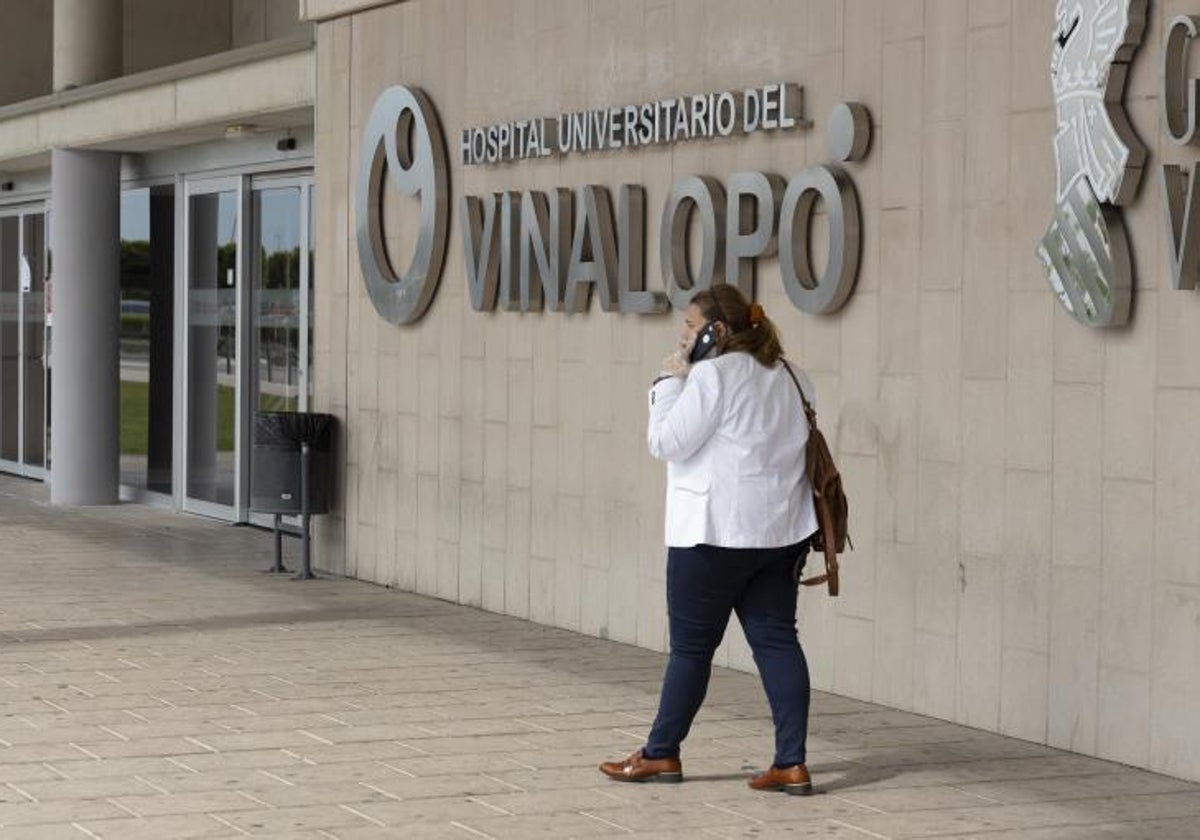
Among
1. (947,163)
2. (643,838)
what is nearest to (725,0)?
(947,163)

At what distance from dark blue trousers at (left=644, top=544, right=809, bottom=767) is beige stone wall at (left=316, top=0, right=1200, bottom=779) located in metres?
1.47

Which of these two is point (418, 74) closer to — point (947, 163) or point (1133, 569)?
point (947, 163)

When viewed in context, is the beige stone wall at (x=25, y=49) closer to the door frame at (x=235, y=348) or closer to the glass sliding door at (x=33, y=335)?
the glass sliding door at (x=33, y=335)

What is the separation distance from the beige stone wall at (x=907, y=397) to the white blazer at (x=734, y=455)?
148 cm

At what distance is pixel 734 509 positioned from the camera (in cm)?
774

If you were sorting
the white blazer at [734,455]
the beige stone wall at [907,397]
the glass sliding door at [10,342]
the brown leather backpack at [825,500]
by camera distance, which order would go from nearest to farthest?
1. the white blazer at [734,455]
2. the brown leather backpack at [825,500]
3. the beige stone wall at [907,397]
4. the glass sliding door at [10,342]

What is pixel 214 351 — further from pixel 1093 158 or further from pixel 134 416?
pixel 1093 158

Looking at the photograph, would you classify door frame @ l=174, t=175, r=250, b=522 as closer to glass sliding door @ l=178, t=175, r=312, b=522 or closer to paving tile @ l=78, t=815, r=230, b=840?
glass sliding door @ l=178, t=175, r=312, b=522

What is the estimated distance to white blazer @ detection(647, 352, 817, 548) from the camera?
25.4ft

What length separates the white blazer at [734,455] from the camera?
7.74m

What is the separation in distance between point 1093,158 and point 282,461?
7.13 metres

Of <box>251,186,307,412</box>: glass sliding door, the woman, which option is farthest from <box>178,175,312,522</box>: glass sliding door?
the woman

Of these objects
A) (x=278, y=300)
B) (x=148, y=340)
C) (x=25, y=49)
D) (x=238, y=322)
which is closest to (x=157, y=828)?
→ (x=278, y=300)

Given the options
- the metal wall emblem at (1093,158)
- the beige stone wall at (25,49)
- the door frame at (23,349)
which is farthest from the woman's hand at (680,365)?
the beige stone wall at (25,49)
